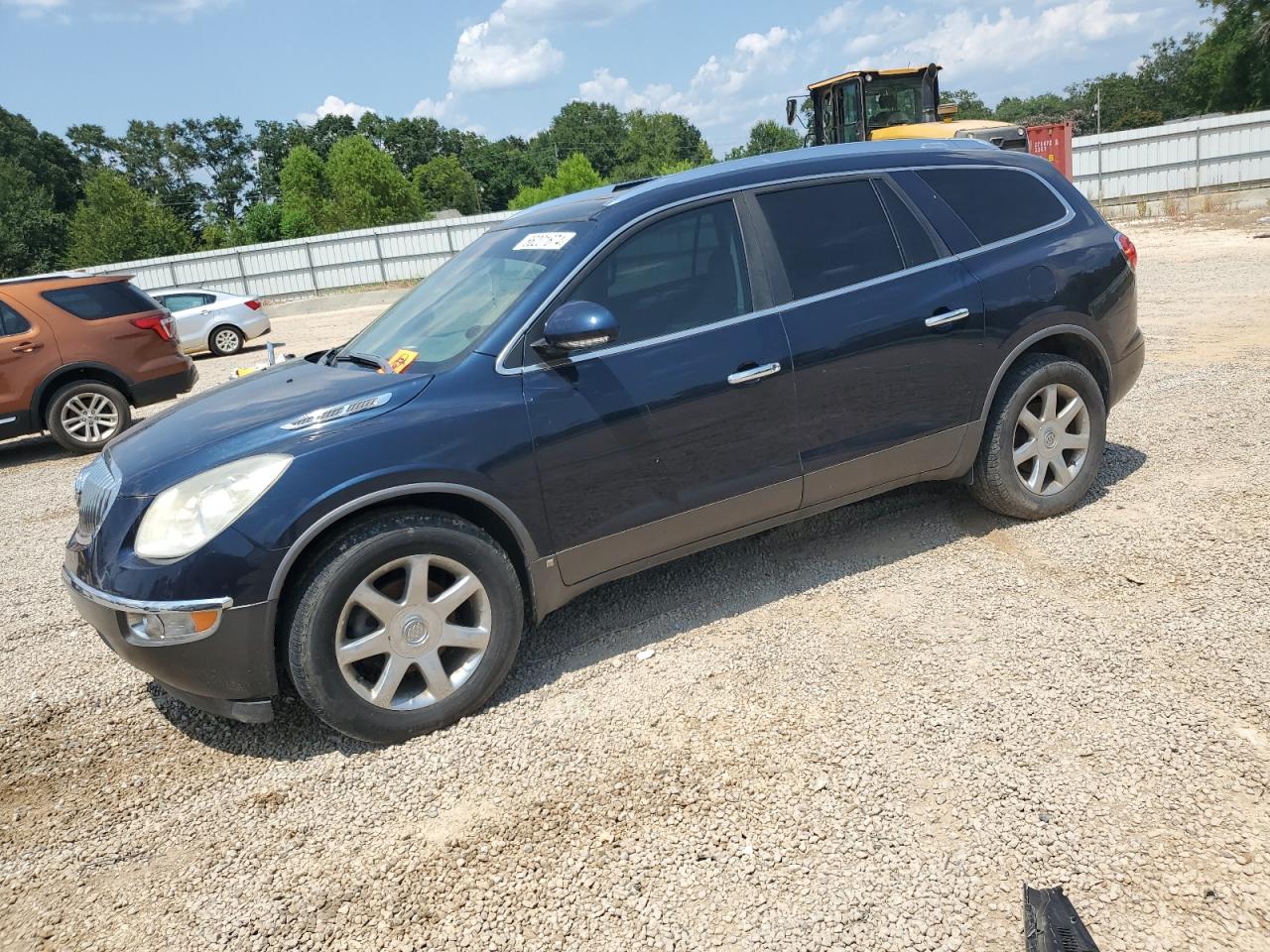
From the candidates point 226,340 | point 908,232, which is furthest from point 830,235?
point 226,340

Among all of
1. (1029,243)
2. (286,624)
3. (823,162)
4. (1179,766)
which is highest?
(823,162)

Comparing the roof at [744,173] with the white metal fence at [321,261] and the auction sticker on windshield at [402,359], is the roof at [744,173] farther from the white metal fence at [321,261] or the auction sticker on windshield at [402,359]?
the white metal fence at [321,261]

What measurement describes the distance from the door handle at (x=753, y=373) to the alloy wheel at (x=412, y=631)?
1.33 metres

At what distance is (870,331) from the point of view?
4105 millimetres

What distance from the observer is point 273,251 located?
104 feet

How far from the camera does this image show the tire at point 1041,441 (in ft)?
15.0

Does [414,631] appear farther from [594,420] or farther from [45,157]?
[45,157]

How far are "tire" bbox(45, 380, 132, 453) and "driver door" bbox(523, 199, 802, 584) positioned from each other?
8184 millimetres

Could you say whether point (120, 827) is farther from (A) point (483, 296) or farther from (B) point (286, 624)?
(A) point (483, 296)

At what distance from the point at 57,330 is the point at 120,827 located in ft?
26.5

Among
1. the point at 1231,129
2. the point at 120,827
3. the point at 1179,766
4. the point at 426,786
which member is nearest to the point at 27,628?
the point at 120,827

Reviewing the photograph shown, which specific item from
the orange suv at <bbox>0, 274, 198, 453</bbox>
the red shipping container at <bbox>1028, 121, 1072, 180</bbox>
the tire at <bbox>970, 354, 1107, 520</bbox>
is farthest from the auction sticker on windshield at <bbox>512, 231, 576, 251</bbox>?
the red shipping container at <bbox>1028, 121, 1072, 180</bbox>

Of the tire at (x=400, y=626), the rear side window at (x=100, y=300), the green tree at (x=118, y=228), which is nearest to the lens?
the tire at (x=400, y=626)

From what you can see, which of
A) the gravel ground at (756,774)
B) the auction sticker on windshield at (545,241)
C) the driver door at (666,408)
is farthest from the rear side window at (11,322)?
the driver door at (666,408)
